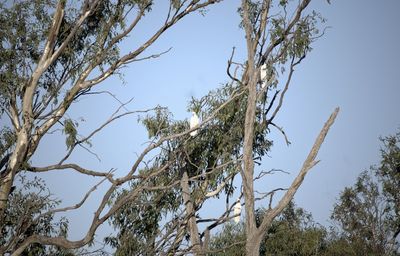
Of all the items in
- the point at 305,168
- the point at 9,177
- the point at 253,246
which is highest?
the point at 9,177

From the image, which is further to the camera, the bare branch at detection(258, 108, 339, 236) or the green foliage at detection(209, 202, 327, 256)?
the green foliage at detection(209, 202, 327, 256)

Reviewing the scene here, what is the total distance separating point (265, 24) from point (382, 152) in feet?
27.2

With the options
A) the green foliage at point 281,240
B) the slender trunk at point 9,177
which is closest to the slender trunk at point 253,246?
the slender trunk at point 9,177

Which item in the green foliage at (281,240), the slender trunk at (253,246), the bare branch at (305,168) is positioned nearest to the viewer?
the bare branch at (305,168)

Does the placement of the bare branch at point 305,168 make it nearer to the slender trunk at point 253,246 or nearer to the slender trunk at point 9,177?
the slender trunk at point 253,246

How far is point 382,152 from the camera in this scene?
14.4 m

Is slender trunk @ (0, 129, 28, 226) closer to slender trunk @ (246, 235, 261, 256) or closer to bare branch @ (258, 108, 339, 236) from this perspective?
slender trunk @ (246, 235, 261, 256)

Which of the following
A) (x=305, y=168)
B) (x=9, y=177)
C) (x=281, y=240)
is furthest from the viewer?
(x=281, y=240)

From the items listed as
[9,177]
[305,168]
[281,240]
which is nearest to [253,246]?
[305,168]

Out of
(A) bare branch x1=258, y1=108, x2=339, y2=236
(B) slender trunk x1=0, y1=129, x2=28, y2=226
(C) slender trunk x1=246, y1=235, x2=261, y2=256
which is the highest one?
(B) slender trunk x1=0, y1=129, x2=28, y2=226

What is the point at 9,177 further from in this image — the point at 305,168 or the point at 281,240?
the point at 281,240

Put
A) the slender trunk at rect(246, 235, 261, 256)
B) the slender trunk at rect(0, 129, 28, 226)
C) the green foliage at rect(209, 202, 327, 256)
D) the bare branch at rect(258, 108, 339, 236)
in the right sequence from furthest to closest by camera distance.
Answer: the green foliage at rect(209, 202, 327, 256), the slender trunk at rect(0, 129, 28, 226), the slender trunk at rect(246, 235, 261, 256), the bare branch at rect(258, 108, 339, 236)

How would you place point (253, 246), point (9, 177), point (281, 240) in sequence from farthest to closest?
1. point (281, 240)
2. point (9, 177)
3. point (253, 246)

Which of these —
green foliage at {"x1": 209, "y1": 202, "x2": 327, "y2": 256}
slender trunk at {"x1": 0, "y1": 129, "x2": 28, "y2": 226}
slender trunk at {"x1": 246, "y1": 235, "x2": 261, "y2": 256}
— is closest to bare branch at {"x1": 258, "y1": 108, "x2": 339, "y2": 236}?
slender trunk at {"x1": 246, "y1": 235, "x2": 261, "y2": 256}
